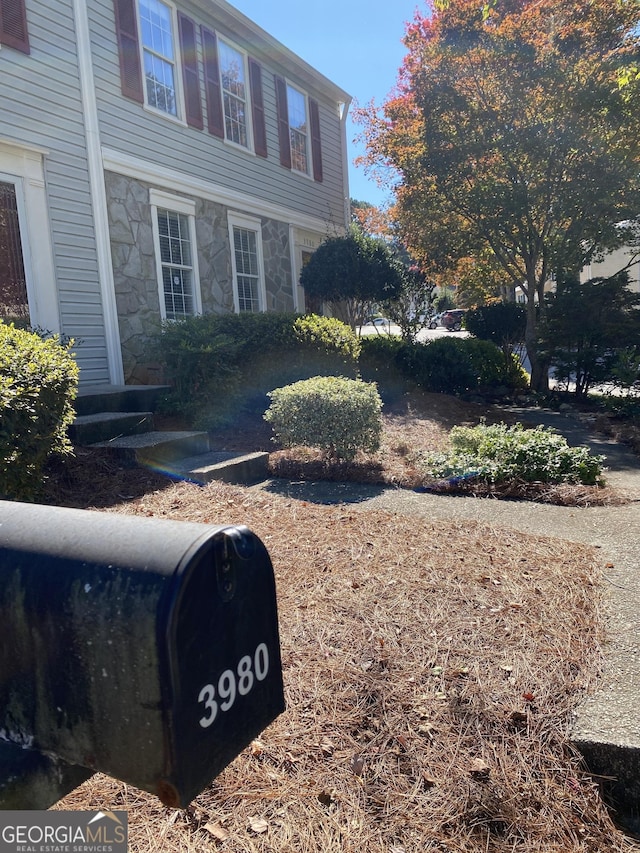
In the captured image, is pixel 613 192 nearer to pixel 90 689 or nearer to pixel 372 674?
pixel 372 674

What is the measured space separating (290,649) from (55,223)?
6741mm

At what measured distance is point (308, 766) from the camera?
1868 millimetres

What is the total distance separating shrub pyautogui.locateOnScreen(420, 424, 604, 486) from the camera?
500 centimetres

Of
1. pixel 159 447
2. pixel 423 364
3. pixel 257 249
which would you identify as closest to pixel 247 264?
pixel 257 249

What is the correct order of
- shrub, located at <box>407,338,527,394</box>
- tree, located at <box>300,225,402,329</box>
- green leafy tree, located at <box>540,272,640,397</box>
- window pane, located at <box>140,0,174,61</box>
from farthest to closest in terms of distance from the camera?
tree, located at <box>300,225,402,329</box> < shrub, located at <box>407,338,527,394</box> < green leafy tree, located at <box>540,272,640,397</box> < window pane, located at <box>140,0,174,61</box>

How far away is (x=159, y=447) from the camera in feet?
17.4

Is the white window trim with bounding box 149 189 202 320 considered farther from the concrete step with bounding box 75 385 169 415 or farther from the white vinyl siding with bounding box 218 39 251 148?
the concrete step with bounding box 75 385 169 415

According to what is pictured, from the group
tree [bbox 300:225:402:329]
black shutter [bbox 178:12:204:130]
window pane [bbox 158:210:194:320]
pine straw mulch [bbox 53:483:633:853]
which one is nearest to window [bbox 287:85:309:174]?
tree [bbox 300:225:402:329]

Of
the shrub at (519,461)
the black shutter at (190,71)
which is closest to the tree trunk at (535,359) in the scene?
the shrub at (519,461)

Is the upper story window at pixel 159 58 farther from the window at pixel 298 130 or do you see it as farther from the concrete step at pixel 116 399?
the concrete step at pixel 116 399

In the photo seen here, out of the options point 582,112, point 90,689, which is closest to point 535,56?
point 582,112

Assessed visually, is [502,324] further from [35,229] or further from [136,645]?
[136,645]

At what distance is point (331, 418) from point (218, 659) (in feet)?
15.5

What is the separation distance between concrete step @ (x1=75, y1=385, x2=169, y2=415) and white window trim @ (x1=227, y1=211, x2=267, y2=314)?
385 centimetres
